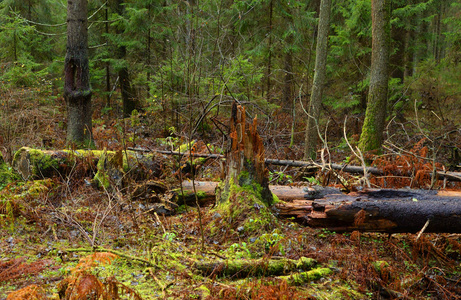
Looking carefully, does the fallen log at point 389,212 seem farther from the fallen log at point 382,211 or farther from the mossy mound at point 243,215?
the mossy mound at point 243,215

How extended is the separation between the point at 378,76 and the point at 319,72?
5.50 feet

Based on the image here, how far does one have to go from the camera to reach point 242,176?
508 centimetres

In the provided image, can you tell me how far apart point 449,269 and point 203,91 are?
28.5ft

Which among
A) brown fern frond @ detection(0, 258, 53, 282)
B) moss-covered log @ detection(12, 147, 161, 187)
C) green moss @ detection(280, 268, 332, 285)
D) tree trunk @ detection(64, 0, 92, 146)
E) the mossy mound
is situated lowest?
green moss @ detection(280, 268, 332, 285)

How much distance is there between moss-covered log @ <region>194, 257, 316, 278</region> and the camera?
11.6 ft

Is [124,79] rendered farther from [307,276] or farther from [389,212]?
[307,276]

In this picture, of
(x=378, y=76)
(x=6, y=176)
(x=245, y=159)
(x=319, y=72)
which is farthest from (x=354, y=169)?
(x=6, y=176)

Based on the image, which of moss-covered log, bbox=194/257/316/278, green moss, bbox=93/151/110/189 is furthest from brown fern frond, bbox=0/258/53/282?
green moss, bbox=93/151/110/189

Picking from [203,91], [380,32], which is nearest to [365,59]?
[380,32]

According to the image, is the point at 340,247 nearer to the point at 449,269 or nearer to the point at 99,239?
the point at 449,269

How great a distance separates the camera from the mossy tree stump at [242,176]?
4816mm

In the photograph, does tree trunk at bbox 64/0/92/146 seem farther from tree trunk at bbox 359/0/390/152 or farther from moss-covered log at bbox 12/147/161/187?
tree trunk at bbox 359/0/390/152

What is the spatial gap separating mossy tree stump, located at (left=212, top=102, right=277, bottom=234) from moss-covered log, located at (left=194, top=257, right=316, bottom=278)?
1.14m

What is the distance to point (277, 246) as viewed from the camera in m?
3.93
